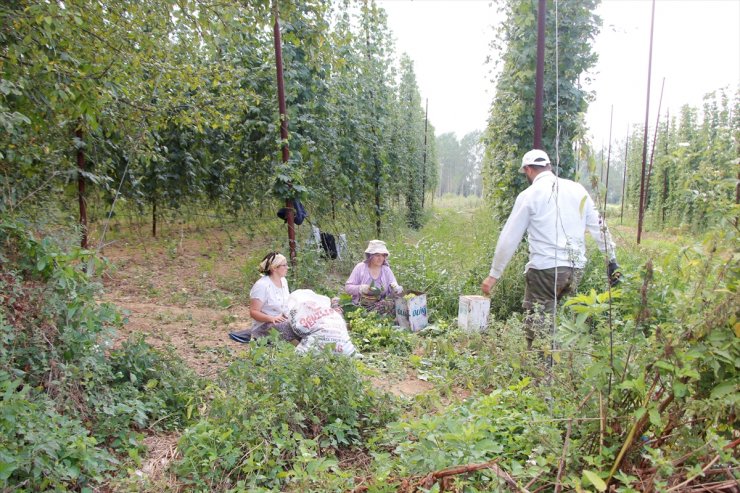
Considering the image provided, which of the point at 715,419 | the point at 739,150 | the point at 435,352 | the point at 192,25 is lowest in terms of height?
the point at 435,352

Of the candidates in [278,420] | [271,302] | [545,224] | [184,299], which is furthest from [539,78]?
[184,299]

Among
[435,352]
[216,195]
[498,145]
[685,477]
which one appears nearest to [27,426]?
[685,477]

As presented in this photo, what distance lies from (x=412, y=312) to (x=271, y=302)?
5.25 ft

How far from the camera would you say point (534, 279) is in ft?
14.5

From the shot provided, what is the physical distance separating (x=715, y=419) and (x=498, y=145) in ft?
24.8

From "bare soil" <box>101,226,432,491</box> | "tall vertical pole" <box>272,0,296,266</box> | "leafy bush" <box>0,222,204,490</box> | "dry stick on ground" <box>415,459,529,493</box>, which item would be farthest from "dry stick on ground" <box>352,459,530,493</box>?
"tall vertical pole" <box>272,0,296,266</box>

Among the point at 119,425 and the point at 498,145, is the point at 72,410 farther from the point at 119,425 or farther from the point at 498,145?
the point at 498,145

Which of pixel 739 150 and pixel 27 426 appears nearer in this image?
pixel 739 150

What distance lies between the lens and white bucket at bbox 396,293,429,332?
6004 mm

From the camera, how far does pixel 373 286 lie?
247 inches

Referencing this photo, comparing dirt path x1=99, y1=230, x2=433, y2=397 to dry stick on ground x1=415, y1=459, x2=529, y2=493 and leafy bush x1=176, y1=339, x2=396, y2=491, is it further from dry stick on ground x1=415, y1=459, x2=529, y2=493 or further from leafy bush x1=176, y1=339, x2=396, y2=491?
dry stick on ground x1=415, y1=459, x2=529, y2=493

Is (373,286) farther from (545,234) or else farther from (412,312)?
(545,234)

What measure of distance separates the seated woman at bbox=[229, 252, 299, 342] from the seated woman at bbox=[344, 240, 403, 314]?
107cm

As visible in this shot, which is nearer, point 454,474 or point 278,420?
point 454,474
